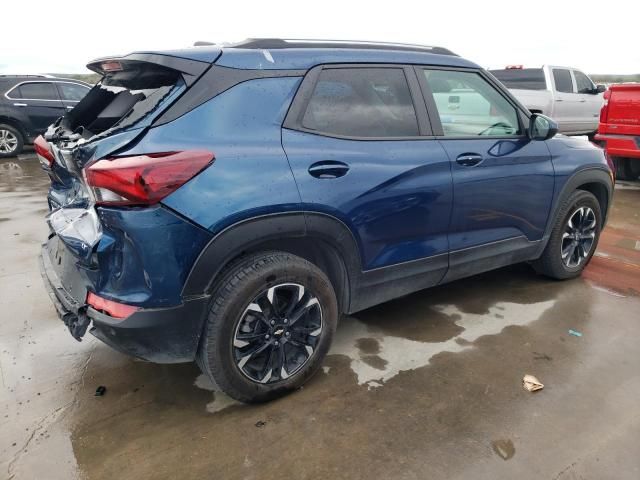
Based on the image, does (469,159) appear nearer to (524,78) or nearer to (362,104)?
(362,104)

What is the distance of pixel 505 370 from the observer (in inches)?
114

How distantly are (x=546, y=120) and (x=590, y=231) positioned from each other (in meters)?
1.23

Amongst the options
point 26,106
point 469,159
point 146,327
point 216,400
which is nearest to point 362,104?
point 469,159

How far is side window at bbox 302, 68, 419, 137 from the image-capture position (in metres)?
2.60

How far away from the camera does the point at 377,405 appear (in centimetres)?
257

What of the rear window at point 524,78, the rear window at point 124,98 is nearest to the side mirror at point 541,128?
the rear window at point 124,98

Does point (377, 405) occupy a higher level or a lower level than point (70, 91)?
higher

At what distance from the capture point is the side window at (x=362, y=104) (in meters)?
2.60

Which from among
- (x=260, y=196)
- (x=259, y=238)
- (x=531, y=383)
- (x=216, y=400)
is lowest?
(x=216, y=400)

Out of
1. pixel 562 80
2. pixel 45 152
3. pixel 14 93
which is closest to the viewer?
pixel 45 152

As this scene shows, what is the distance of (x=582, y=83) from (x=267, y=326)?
12525mm

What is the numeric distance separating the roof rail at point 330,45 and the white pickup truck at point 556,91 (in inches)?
349

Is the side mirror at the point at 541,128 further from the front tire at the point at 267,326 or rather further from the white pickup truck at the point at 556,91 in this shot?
the white pickup truck at the point at 556,91

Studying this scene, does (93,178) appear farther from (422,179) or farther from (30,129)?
(30,129)
